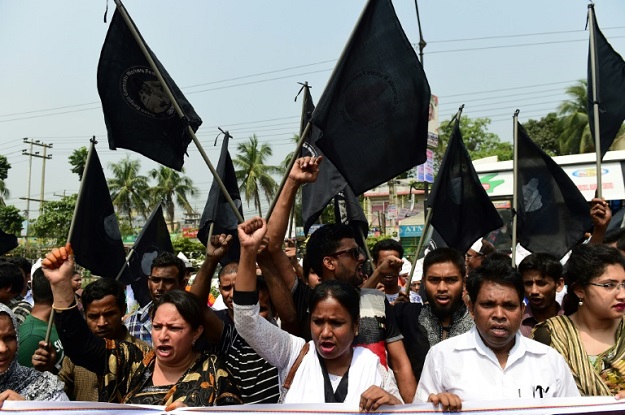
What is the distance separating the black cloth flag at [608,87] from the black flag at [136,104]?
376cm

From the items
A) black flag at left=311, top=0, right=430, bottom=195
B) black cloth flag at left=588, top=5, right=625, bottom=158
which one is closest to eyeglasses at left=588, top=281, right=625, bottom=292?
black flag at left=311, top=0, right=430, bottom=195

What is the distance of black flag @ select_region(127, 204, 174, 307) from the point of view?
23.5 ft

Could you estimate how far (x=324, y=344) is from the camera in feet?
10.7

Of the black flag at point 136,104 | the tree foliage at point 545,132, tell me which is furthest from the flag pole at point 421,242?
the tree foliage at point 545,132

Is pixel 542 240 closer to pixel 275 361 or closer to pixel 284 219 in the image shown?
pixel 284 219

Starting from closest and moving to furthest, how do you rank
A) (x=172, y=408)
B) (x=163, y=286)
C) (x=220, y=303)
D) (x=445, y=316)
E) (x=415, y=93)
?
(x=172, y=408)
(x=445, y=316)
(x=415, y=93)
(x=163, y=286)
(x=220, y=303)

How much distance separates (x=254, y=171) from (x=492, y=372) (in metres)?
56.0

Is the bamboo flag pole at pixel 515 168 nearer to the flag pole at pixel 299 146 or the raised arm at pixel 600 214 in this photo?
the raised arm at pixel 600 214

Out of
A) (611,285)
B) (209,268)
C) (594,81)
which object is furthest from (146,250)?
(611,285)

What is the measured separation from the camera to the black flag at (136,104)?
4.96m

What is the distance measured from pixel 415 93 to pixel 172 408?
2525 mm

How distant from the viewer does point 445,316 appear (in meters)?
4.20

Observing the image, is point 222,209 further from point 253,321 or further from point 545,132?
point 545,132

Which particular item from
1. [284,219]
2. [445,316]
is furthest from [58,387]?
[445,316]
